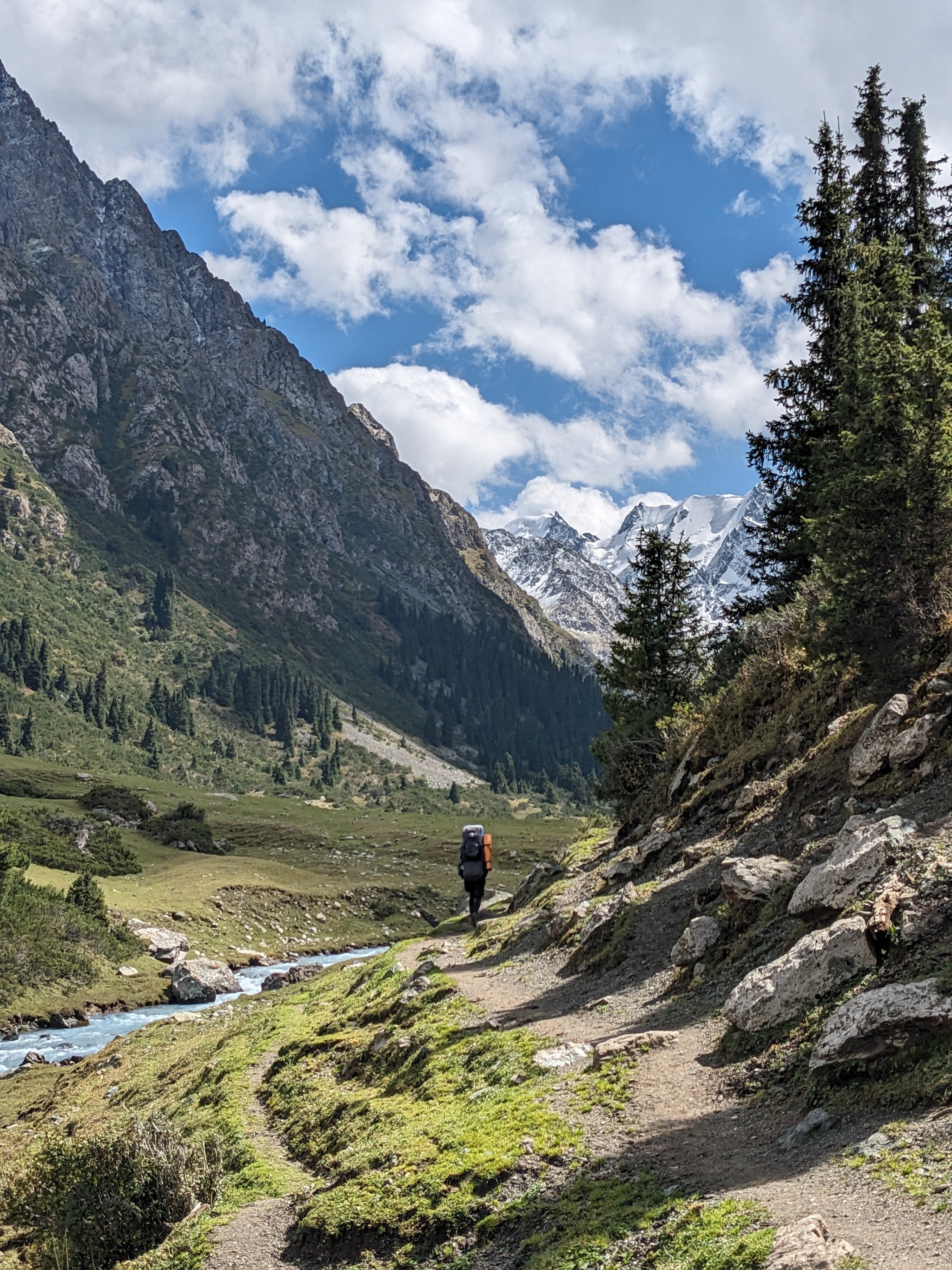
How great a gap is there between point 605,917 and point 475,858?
10.1 metres

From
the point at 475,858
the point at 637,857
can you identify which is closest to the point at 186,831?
the point at 475,858

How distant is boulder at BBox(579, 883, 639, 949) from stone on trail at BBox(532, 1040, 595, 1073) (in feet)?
18.4

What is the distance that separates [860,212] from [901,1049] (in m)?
A: 36.1

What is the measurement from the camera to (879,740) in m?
15.5

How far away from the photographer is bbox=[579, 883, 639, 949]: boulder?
18.2 metres

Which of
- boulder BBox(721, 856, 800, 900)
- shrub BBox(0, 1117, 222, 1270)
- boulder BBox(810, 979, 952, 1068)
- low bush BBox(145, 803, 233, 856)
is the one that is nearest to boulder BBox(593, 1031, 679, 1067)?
boulder BBox(721, 856, 800, 900)

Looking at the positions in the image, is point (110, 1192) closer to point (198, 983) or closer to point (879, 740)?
point (879, 740)

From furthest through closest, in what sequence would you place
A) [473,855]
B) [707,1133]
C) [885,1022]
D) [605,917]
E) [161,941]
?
[161,941], [473,855], [605,917], [707,1133], [885,1022]

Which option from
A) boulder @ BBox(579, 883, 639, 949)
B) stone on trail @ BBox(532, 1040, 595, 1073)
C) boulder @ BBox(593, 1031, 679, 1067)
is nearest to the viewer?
boulder @ BBox(593, 1031, 679, 1067)

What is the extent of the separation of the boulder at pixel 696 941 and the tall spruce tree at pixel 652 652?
1831cm

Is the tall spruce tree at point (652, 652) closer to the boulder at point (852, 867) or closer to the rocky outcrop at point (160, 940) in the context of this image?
the boulder at point (852, 867)

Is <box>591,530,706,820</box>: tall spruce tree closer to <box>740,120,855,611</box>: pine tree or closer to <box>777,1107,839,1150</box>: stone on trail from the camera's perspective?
<box>740,120,855,611</box>: pine tree

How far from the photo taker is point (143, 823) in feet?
286

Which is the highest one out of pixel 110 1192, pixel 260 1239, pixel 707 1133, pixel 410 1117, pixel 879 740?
pixel 879 740
